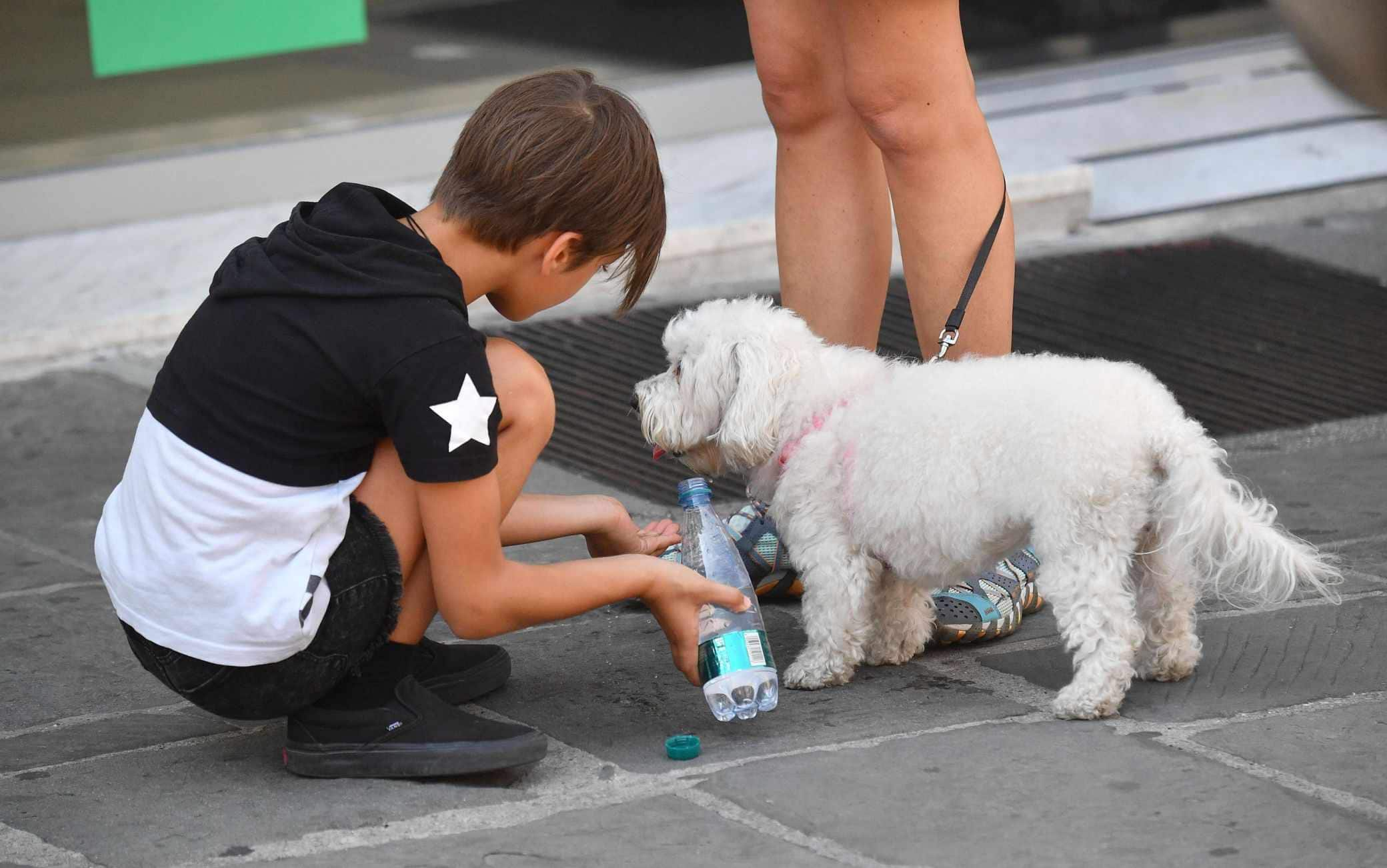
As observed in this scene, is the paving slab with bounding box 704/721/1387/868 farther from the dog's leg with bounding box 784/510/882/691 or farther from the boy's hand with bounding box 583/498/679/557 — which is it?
the boy's hand with bounding box 583/498/679/557

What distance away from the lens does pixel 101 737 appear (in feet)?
Answer: 9.41

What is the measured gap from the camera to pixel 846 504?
3.00 m

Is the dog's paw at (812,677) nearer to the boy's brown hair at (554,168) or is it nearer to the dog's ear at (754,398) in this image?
the dog's ear at (754,398)

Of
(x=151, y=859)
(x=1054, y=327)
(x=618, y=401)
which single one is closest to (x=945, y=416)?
(x=151, y=859)

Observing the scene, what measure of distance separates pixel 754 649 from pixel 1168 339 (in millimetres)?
2760

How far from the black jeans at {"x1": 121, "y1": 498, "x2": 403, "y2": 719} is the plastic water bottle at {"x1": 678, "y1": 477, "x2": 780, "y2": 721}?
21.3 inches

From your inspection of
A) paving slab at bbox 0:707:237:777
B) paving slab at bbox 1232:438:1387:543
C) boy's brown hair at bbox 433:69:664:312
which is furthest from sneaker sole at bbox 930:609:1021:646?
paving slab at bbox 0:707:237:777

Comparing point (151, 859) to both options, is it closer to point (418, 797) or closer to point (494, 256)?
point (418, 797)

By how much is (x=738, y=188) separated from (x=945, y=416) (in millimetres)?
3556

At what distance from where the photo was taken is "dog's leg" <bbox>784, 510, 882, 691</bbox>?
3.01 metres

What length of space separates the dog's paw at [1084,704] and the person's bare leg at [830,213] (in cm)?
111

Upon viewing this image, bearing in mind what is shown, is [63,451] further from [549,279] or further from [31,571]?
[549,279]

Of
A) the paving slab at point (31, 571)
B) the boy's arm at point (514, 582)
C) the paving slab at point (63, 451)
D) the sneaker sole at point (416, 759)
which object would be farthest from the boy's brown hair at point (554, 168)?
the paving slab at point (63, 451)

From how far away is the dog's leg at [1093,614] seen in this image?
8.92 ft
